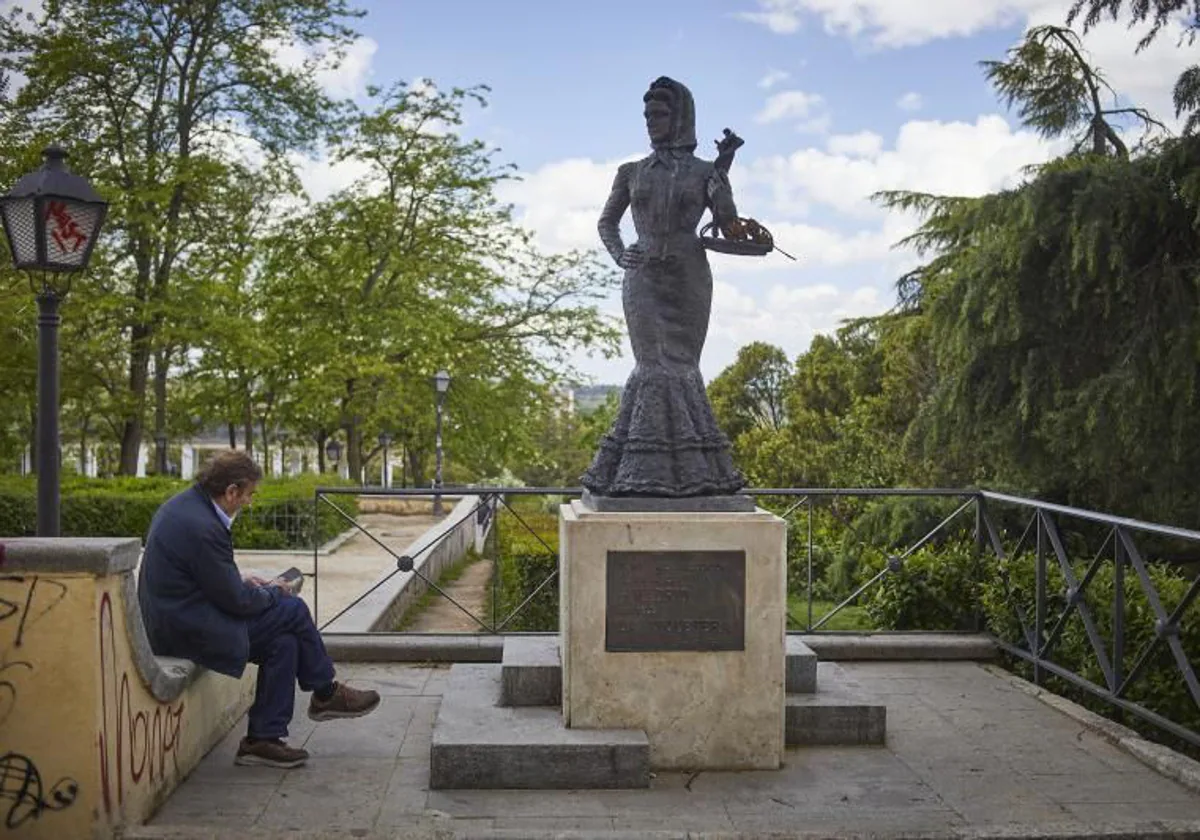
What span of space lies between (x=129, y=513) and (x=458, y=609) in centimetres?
753

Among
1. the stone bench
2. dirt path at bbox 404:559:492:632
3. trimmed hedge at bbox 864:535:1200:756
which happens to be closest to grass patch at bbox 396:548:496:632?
dirt path at bbox 404:559:492:632

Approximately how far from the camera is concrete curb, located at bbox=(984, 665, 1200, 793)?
5160 mm

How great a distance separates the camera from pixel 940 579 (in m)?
8.15

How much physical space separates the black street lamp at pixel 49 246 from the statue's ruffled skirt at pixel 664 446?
10.7ft

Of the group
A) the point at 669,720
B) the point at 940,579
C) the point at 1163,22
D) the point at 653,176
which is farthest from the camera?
the point at 1163,22

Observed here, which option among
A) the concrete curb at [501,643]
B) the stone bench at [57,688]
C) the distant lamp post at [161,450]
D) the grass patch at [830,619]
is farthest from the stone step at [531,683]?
the distant lamp post at [161,450]

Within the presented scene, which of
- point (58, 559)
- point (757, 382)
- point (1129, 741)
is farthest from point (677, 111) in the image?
point (757, 382)

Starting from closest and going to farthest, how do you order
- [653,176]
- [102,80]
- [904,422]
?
[653,176], [102,80], [904,422]

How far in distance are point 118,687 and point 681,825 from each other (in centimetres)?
236

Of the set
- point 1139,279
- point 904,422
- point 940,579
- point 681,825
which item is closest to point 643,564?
point 681,825

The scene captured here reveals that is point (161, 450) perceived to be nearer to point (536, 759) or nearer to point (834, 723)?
point (536, 759)

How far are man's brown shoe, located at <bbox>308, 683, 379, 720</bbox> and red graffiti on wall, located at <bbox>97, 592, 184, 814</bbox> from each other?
0.82 metres

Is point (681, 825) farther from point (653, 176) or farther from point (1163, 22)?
point (1163, 22)

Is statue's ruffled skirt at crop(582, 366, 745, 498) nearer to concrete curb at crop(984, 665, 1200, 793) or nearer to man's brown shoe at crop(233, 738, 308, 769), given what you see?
man's brown shoe at crop(233, 738, 308, 769)
